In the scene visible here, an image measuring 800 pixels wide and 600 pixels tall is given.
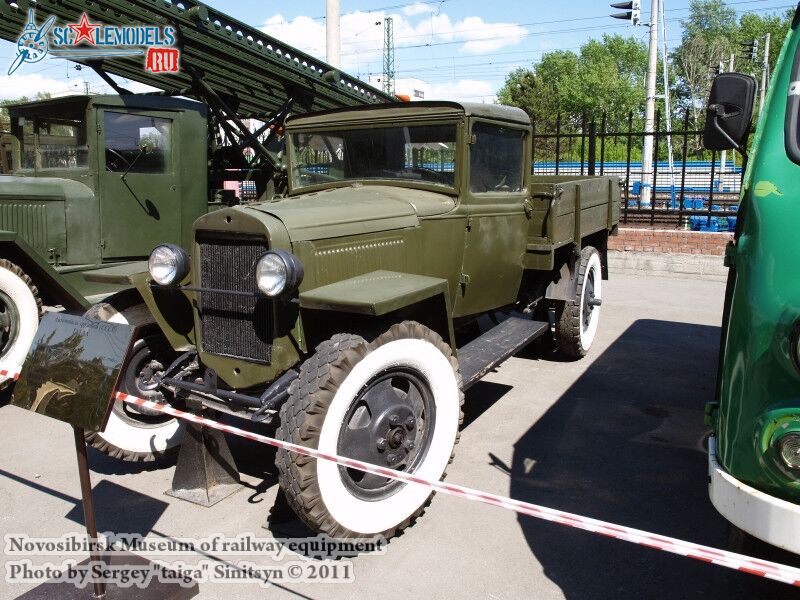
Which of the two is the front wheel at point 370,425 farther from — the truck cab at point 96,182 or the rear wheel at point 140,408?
the truck cab at point 96,182

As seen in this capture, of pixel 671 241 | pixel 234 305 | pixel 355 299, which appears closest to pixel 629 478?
pixel 355 299

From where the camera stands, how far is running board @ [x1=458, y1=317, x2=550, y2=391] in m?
3.86

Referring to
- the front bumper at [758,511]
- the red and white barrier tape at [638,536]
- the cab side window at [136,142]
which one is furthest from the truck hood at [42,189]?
the front bumper at [758,511]

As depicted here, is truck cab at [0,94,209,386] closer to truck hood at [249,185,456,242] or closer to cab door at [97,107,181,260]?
cab door at [97,107,181,260]

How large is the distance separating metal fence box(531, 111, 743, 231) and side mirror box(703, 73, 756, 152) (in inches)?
92.5

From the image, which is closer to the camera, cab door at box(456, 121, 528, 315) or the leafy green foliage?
cab door at box(456, 121, 528, 315)

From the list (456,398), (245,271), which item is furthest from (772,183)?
(245,271)

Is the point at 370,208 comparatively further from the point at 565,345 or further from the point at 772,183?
the point at 565,345

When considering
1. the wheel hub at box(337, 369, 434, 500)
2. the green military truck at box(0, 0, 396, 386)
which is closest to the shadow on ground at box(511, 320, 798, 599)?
the wheel hub at box(337, 369, 434, 500)

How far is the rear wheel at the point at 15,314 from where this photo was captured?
4875 mm

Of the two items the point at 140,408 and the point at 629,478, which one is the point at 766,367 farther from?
the point at 140,408

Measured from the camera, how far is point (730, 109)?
276 cm

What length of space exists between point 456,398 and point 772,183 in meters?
1.72

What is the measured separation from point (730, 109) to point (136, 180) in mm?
5193
